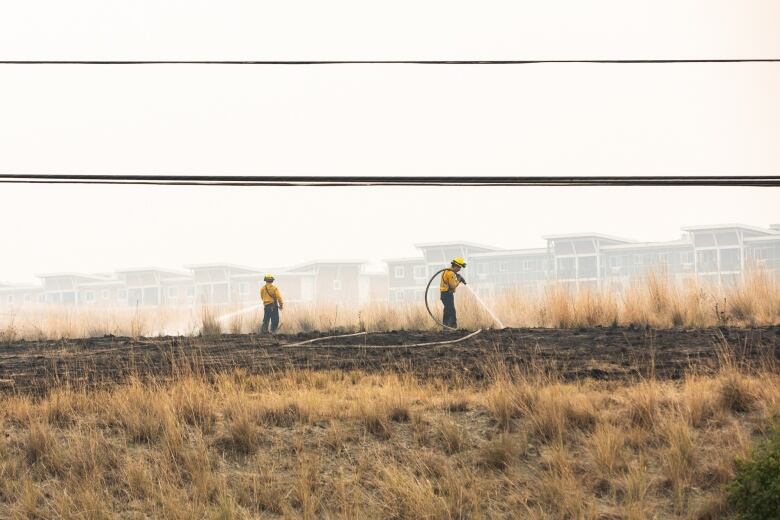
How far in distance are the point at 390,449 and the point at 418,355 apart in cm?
473

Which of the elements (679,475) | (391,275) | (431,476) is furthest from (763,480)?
(391,275)

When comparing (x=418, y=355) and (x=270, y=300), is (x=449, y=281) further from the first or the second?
(x=418, y=355)

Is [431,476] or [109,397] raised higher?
[109,397]

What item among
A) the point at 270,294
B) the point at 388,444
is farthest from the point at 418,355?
the point at 270,294

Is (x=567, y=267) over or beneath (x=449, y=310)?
over

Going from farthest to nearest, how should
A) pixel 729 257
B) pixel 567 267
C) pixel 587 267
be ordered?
pixel 567 267 < pixel 587 267 < pixel 729 257

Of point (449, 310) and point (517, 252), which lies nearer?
point (449, 310)

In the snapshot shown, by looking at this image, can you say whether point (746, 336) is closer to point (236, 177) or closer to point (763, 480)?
point (763, 480)

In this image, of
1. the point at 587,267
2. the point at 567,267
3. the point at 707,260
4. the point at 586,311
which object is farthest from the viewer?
the point at 567,267

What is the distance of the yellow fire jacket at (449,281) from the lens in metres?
23.5

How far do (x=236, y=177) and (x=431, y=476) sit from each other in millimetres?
4404

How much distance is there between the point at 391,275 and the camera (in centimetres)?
9081

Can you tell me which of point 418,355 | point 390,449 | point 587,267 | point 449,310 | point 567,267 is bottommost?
point 390,449

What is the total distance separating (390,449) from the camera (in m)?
12.2
